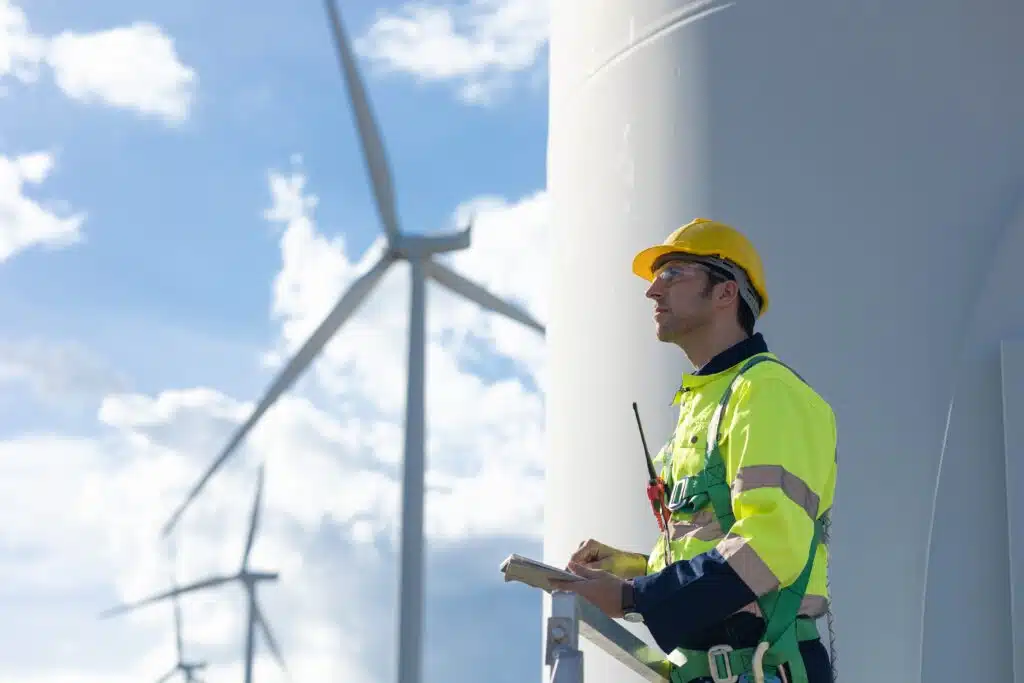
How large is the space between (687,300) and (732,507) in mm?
735

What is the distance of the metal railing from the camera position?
9.24 ft

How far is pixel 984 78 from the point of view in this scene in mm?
5840

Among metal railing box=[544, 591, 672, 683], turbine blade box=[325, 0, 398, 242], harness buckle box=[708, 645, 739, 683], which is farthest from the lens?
turbine blade box=[325, 0, 398, 242]

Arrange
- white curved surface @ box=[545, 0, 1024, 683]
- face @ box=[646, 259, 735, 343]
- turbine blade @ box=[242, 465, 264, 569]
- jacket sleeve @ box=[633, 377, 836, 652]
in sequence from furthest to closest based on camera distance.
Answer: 1. turbine blade @ box=[242, 465, 264, 569]
2. white curved surface @ box=[545, 0, 1024, 683]
3. face @ box=[646, 259, 735, 343]
4. jacket sleeve @ box=[633, 377, 836, 652]

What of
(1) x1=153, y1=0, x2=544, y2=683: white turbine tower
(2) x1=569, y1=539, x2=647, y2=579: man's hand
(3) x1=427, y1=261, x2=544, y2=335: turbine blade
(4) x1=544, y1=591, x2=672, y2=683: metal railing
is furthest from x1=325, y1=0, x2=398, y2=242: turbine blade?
(4) x1=544, y1=591, x2=672, y2=683: metal railing

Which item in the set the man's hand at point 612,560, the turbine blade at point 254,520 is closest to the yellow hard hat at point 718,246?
the man's hand at point 612,560

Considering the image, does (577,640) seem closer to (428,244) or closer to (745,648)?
(745,648)

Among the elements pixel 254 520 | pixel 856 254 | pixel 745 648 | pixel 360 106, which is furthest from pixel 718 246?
pixel 254 520

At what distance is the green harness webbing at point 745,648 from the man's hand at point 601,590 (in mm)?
294

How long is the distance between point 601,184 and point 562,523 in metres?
1.89

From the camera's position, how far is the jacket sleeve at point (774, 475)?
10.3 ft

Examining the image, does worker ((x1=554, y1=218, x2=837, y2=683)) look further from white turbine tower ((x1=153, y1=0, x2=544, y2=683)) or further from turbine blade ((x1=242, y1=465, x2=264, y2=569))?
turbine blade ((x1=242, y1=465, x2=264, y2=569))

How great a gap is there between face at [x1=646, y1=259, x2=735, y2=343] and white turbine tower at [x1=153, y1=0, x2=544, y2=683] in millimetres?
10995

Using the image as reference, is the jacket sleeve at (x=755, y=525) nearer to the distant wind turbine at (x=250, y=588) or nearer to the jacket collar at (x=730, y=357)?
the jacket collar at (x=730, y=357)
